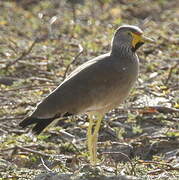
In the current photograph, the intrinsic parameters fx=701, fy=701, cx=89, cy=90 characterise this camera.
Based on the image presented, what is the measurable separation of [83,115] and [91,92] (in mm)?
1857

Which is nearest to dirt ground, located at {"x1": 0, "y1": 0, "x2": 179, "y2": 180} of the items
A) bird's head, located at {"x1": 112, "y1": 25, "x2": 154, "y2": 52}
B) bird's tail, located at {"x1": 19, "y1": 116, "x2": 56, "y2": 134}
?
bird's tail, located at {"x1": 19, "y1": 116, "x2": 56, "y2": 134}

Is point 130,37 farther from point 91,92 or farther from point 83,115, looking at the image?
point 83,115

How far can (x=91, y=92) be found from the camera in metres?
6.02

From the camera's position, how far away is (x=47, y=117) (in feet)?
19.1

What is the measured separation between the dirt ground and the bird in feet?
1.33

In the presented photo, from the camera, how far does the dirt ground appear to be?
6.15m

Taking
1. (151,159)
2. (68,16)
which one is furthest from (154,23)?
(151,159)

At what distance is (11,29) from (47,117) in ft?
20.6

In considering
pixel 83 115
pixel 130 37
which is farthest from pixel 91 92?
pixel 83 115

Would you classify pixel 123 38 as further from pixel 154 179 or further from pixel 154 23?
pixel 154 23

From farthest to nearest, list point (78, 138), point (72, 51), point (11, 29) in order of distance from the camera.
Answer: point (11, 29), point (72, 51), point (78, 138)

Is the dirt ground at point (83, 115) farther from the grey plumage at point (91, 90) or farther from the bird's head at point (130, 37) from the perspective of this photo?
the bird's head at point (130, 37)

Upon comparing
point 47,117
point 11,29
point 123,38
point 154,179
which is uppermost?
point 11,29

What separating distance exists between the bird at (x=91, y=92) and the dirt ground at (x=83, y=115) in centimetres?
41
